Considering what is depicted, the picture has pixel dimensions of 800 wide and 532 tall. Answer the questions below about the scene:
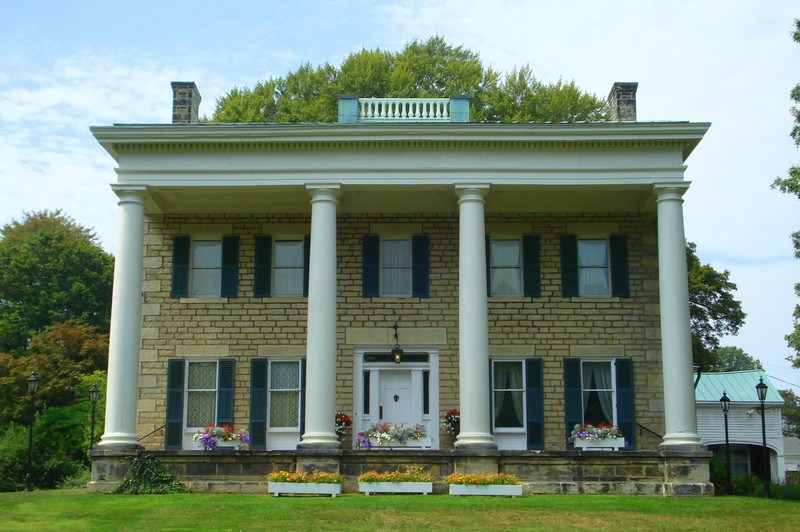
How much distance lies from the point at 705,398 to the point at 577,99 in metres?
13.8

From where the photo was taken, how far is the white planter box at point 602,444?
23984 mm

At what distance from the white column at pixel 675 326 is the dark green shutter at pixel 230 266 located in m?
10.9

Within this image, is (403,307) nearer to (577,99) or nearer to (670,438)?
(670,438)

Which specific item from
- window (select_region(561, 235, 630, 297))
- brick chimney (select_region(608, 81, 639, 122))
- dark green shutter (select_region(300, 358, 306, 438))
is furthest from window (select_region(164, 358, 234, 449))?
→ brick chimney (select_region(608, 81, 639, 122))

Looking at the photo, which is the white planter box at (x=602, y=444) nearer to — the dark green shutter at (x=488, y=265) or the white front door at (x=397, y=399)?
the white front door at (x=397, y=399)

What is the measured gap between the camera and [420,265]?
1011 inches

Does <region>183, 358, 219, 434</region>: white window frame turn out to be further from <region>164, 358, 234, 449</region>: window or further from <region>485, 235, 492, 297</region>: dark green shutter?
<region>485, 235, 492, 297</region>: dark green shutter

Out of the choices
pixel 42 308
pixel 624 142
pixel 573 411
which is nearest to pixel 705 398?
pixel 573 411

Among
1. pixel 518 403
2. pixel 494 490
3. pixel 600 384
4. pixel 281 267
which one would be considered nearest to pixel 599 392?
pixel 600 384

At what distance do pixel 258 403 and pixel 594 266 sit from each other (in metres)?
9.51

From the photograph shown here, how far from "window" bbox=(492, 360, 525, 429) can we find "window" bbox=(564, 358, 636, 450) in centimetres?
116

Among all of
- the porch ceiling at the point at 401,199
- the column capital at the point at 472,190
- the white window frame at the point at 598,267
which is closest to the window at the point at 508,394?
the white window frame at the point at 598,267

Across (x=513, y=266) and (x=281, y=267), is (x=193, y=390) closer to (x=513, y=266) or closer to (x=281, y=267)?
(x=281, y=267)

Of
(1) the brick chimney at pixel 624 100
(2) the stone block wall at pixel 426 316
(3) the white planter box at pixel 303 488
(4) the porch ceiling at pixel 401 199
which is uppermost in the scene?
(1) the brick chimney at pixel 624 100
